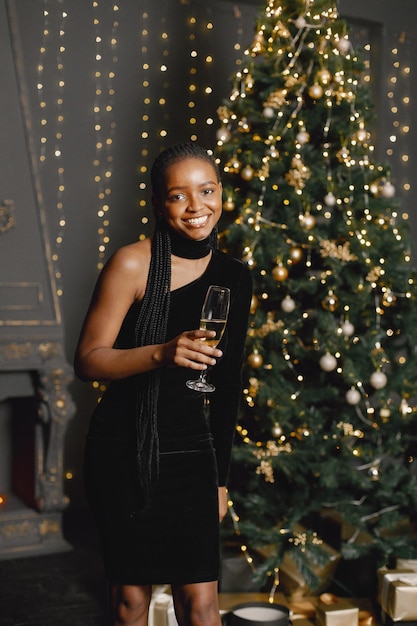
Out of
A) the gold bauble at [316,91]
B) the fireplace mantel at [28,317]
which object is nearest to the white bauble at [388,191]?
the gold bauble at [316,91]

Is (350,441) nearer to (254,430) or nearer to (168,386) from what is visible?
(254,430)

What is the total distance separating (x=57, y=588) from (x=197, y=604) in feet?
6.25

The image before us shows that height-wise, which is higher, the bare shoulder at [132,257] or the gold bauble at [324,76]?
the gold bauble at [324,76]

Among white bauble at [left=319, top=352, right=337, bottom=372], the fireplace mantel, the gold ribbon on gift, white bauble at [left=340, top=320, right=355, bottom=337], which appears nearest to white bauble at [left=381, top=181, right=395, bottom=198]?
white bauble at [left=340, top=320, right=355, bottom=337]

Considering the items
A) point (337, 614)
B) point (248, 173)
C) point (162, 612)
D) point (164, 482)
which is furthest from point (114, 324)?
point (248, 173)

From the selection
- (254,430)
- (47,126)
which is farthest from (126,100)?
(254,430)

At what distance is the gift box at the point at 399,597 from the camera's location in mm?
3148

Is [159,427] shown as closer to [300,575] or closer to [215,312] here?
[215,312]

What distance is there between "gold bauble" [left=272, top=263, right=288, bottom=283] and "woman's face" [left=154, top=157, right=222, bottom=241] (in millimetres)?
1581

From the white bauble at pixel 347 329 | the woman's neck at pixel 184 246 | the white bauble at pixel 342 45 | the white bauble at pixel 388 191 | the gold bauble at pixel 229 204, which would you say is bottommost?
the white bauble at pixel 347 329

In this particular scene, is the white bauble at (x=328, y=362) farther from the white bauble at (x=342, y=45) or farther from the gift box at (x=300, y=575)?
the white bauble at (x=342, y=45)

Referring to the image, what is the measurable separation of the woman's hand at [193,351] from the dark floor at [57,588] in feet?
6.47

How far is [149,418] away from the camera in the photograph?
1948 millimetres

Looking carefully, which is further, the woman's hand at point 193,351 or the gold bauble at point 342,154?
the gold bauble at point 342,154
